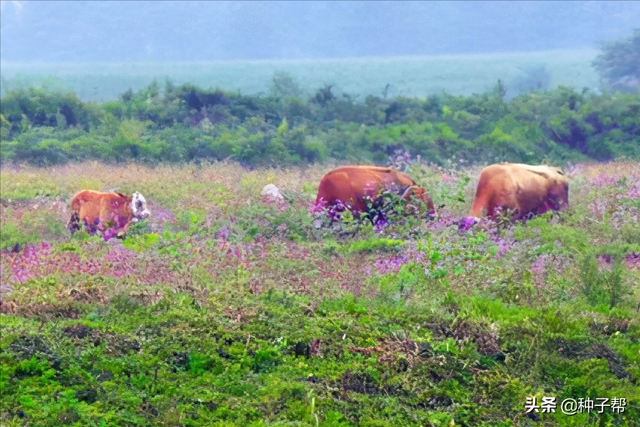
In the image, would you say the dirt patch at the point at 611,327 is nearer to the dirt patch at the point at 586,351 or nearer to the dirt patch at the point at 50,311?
the dirt patch at the point at 586,351

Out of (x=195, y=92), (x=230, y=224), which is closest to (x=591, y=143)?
(x=230, y=224)

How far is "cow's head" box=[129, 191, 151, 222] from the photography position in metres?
10.0

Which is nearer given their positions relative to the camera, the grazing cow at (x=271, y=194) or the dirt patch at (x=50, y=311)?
the dirt patch at (x=50, y=311)

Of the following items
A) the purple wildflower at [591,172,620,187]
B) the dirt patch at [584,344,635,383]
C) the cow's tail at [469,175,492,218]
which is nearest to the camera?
the dirt patch at [584,344,635,383]

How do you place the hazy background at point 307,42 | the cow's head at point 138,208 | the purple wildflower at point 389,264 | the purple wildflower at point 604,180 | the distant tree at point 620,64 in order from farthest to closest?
the hazy background at point 307,42 < the distant tree at point 620,64 < the cow's head at point 138,208 < the purple wildflower at point 604,180 < the purple wildflower at point 389,264

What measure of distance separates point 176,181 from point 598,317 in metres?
7.02

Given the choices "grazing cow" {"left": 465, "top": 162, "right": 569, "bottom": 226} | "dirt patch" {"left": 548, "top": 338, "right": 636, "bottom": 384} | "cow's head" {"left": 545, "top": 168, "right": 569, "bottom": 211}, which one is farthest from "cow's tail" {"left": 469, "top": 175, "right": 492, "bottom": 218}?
"dirt patch" {"left": 548, "top": 338, "right": 636, "bottom": 384}

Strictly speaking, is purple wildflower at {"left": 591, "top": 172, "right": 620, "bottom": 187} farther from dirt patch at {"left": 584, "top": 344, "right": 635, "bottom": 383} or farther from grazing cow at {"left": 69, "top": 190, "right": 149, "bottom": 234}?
grazing cow at {"left": 69, "top": 190, "right": 149, "bottom": 234}

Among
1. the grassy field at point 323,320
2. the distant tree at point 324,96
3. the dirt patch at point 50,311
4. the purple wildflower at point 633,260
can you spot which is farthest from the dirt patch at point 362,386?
the distant tree at point 324,96

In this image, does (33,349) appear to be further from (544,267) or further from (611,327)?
(544,267)

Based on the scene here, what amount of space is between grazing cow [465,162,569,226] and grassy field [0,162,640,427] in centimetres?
24

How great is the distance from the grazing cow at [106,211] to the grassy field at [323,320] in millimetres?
324

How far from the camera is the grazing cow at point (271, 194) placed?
33.1 feet

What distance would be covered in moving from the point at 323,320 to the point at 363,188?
333 cm
